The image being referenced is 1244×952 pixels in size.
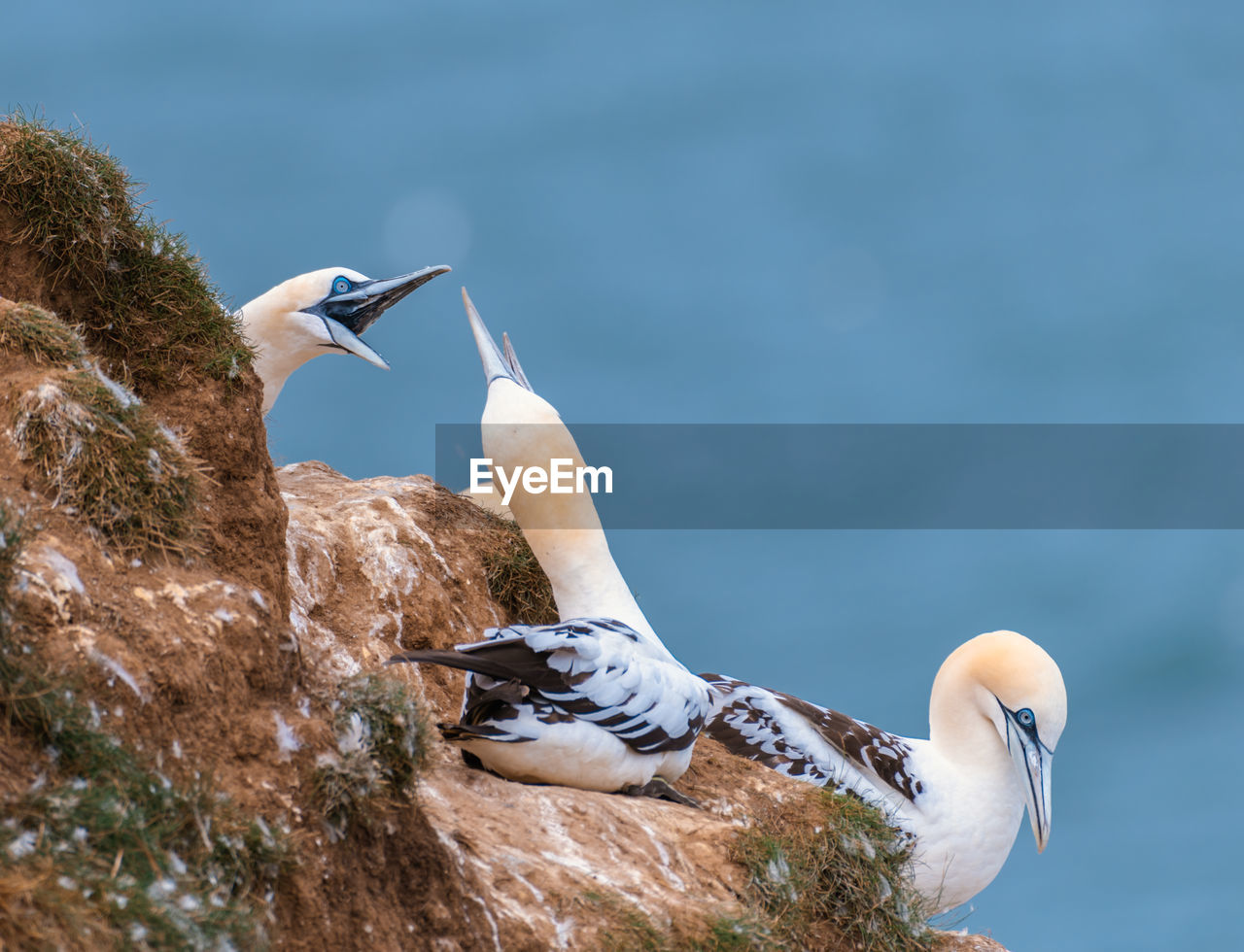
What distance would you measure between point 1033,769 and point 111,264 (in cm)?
629

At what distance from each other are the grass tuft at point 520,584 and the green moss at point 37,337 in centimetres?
381

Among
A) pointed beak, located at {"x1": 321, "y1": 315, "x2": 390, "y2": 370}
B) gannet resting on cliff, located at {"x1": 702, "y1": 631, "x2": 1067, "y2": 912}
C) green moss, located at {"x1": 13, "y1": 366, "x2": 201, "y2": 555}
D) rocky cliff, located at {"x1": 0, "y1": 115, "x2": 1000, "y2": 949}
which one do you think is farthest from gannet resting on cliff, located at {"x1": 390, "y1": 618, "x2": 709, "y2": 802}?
pointed beak, located at {"x1": 321, "y1": 315, "x2": 390, "y2": 370}

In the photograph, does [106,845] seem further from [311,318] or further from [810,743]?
[311,318]

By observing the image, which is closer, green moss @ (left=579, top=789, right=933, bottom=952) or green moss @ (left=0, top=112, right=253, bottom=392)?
green moss @ (left=579, top=789, right=933, bottom=952)

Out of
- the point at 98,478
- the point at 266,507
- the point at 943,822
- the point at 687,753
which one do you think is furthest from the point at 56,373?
the point at 943,822

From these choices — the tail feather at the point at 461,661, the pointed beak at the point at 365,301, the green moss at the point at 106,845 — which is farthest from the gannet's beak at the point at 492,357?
the green moss at the point at 106,845

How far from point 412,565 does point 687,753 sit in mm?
2175

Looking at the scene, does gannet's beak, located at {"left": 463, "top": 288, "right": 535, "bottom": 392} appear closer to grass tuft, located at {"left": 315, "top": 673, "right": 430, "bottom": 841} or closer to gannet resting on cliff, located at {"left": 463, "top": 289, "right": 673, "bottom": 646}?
gannet resting on cliff, located at {"left": 463, "top": 289, "right": 673, "bottom": 646}

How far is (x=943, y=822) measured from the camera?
8.80m

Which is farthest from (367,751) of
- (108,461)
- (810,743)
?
(810,743)

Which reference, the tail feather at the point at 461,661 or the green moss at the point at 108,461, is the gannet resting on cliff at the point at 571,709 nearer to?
the tail feather at the point at 461,661

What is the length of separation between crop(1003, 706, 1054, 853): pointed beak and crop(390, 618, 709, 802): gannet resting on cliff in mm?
2949

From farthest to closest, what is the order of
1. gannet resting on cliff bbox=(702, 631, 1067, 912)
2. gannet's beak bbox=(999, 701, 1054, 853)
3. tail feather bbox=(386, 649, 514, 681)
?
gannet's beak bbox=(999, 701, 1054, 853)
gannet resting on cliff bbox=(702, 631, 1067, 912)
tail feather bbox=(386, 649, 514, 681)

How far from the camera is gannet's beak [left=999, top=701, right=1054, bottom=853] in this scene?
900cm
